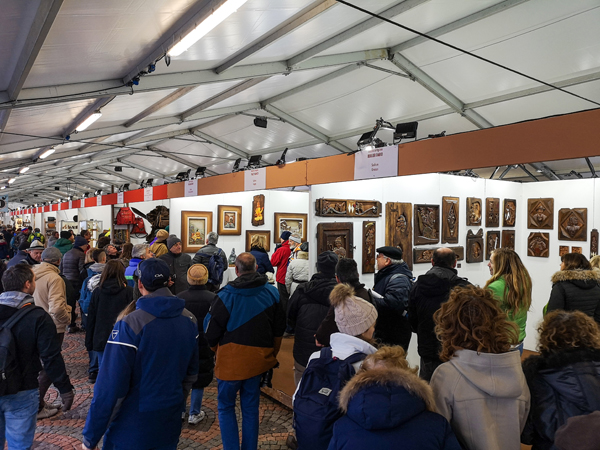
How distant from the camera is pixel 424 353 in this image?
10.2ft

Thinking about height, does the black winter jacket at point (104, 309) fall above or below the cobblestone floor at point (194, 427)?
above

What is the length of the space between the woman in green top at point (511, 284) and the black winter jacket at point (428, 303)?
0.24m

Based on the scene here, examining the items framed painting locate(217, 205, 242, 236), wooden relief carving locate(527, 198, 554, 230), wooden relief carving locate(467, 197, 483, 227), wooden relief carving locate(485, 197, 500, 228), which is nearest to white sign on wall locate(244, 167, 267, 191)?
framed painting locate(217, 205, 242, 236)

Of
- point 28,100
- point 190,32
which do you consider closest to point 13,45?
point 28,100

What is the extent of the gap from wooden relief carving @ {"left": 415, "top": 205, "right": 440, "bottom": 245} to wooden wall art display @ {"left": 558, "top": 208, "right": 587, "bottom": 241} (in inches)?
68.3

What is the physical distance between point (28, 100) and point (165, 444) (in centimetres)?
343

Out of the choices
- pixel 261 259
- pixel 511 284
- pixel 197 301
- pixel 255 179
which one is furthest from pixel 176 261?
pixel 511 284

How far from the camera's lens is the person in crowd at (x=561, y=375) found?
5.14 ft

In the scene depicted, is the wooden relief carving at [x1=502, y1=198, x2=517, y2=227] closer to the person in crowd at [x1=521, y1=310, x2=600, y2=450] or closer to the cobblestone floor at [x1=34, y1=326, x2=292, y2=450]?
the cobblestone floor at [x1=34, y1=326, x2=292, y2=450]

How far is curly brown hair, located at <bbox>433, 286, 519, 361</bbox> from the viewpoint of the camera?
1650mm

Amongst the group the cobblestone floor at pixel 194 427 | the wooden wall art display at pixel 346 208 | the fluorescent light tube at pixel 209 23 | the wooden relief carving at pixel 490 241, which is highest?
the fluorescent light tube at pixel 209 23

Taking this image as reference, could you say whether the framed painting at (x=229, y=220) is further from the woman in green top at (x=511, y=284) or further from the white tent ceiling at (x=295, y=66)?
the woman in green top at (x=511, y=284)

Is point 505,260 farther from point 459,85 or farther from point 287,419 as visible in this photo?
point 459,85

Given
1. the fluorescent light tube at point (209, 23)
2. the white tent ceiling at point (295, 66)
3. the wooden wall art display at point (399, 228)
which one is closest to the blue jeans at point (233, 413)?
the fluorescent light tube at point (209, 23)
